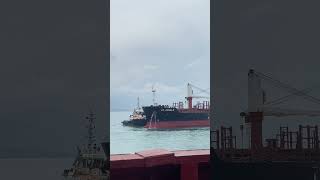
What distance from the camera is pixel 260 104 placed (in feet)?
13.9

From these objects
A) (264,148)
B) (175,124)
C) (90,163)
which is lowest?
(90,163)

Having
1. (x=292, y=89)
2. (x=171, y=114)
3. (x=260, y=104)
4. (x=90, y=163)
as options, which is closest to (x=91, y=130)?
(x=90, y=163)

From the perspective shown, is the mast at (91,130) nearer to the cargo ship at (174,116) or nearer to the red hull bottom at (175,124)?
the cargo ship at (174,116)

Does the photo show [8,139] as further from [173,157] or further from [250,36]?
[250,36]

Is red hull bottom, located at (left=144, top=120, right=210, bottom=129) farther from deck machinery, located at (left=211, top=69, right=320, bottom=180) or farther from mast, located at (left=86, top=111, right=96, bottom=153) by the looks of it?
mast, located at (left=86, top=111, right=96, bottom=153)

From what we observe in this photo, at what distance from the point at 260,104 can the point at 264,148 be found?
0.47 meters

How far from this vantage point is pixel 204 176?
462cm

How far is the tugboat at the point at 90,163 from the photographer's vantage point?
13.3 feet

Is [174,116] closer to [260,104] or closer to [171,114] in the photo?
[171,114]

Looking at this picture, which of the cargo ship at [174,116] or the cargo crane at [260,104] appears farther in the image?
the cargo ship at [174,116]

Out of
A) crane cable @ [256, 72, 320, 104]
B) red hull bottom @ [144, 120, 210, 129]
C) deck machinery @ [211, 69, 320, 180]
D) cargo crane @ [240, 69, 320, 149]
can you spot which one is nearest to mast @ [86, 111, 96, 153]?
deck machinery @ [211, 69, 320, 180]

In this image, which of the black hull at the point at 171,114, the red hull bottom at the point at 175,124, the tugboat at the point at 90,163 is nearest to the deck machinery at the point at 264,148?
the tugboat at the point at 90,163

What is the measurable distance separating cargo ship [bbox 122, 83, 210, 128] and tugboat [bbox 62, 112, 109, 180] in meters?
0.88

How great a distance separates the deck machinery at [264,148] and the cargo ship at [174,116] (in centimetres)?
97
